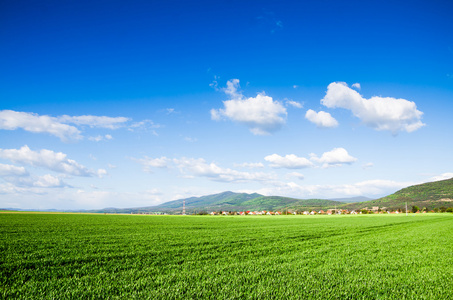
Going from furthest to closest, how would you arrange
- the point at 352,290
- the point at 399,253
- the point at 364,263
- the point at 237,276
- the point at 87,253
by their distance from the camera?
the point at 399,253, the point at 87,253, the point at 364,263, the point at 237,276, the point at 352,290

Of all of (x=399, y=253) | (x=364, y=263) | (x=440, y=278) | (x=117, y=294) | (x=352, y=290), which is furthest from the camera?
(x=399, y=253)

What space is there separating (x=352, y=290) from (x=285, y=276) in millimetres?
1679

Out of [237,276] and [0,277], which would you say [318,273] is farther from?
[0,277]

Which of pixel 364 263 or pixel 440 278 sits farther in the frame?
pixel 364 263

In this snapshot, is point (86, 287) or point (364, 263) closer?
point (86, 287)

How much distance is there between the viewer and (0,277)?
6.54 meters

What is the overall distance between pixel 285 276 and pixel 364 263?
3.78m

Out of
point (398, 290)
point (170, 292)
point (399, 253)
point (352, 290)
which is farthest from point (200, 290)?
point (399, 253)

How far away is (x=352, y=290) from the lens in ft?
20.4

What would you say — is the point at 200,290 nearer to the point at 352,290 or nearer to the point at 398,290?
the point at 352,290

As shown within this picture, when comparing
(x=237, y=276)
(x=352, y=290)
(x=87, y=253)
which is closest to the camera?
(x=352, y=290)

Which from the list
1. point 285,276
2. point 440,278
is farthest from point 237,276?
point 440,278

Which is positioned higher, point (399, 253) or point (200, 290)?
point (200, 290)

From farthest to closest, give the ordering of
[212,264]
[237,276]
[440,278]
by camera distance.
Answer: [212,264] < [440,278] < [237,276]
